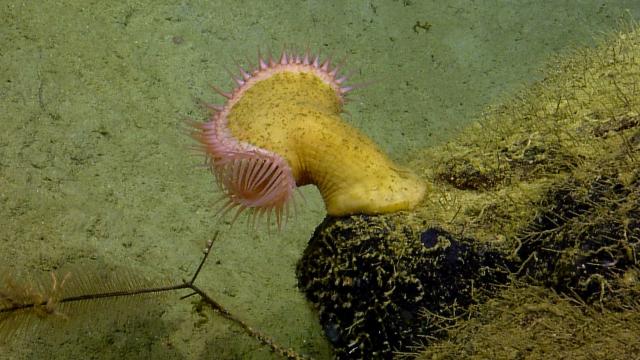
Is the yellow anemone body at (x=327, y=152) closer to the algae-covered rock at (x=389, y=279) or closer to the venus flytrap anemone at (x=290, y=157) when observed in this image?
the venus flytrap anemone at (x=290, y=157)

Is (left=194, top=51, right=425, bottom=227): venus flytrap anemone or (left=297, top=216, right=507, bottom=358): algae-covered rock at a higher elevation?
(left=194, top=51, right=425, bottom=227): venus flytrap anemone

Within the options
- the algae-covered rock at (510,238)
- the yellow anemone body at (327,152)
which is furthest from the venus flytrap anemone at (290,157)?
the algae-covered rock at (510,238)

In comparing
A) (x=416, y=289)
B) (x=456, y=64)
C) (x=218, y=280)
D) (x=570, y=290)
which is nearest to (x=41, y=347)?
(x=218, y=280)

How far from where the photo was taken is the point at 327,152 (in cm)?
236

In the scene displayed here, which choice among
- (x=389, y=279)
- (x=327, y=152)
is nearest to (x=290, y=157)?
(x=327, y=152)

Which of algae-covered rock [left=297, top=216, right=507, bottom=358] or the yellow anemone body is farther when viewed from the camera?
the yellow anemone body

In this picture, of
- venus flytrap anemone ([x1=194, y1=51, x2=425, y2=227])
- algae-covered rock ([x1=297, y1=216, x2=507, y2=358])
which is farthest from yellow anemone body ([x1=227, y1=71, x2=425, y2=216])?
algae-covered rock ([x1=297, y1=216, x2=507, y2=358])

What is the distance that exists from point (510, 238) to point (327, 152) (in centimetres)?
86

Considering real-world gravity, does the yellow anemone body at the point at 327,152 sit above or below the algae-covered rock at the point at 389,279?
above

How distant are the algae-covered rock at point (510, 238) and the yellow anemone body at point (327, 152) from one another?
8cm

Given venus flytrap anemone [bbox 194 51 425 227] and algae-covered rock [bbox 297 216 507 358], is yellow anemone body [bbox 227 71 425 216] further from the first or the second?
algae-covered rock [bbox 297 216 507 358]

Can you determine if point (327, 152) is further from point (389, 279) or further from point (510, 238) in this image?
point (510, 238)

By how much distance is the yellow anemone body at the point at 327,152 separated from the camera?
2299 millimetres

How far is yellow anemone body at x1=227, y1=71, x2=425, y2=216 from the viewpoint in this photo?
7.54 ft
